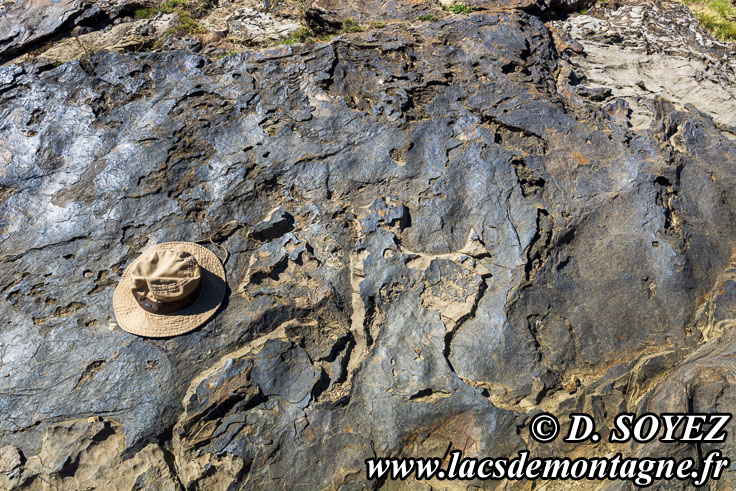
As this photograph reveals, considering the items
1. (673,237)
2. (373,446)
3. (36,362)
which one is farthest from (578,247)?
(36,362)

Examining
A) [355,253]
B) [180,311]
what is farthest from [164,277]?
[355,253]

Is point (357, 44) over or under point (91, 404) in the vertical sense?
over

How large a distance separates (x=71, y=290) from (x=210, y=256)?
110cm

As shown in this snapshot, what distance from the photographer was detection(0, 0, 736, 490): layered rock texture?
143 inches

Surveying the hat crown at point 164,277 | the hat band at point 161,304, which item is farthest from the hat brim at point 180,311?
the hat crown at point 164,277

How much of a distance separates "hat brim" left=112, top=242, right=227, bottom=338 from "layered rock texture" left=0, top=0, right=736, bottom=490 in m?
0.11

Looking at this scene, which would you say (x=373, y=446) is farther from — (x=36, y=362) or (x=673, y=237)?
(x=673, y=237)

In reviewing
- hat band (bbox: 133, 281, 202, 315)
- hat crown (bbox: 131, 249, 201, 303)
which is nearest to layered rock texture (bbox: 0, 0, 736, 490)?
hat band (bbox: 133, 281, 202, 315)

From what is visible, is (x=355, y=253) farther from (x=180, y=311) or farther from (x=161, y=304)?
(x=161, y=304)

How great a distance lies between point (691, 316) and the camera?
4.21 metres

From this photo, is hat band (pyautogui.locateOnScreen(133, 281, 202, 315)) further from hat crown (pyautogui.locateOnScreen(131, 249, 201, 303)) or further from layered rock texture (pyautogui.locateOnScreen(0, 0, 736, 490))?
layered rock texture (pyautogui.locateOnScreen(0, 0, 736, 490))

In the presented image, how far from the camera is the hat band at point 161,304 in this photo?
383 centimetres

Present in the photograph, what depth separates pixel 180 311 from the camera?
3.93m

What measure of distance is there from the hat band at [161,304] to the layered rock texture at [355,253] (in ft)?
0.78
